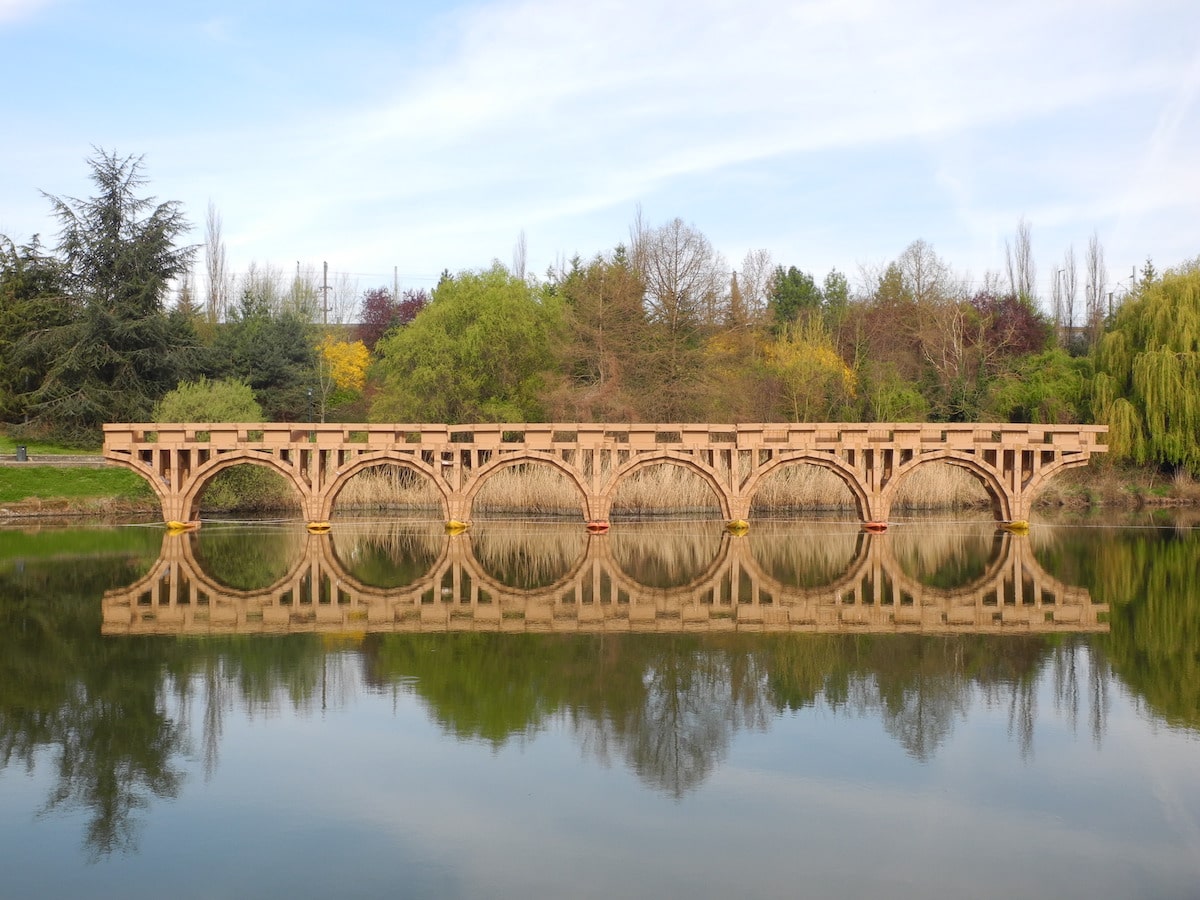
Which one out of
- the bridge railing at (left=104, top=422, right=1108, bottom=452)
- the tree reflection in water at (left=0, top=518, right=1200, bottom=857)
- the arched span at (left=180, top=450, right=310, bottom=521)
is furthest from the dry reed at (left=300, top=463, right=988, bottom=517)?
the tree reflection in water at (left=0, top=518, right=1200, bottom=857)

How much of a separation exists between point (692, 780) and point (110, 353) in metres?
36.6

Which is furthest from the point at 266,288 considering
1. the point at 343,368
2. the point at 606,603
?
the point at 606,603

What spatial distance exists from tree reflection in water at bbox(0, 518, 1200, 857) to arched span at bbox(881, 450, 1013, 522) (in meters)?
10.2

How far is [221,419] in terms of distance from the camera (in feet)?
126

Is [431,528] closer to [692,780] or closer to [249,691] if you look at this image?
[249,691]

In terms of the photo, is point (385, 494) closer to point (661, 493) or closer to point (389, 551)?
point (661, 493)

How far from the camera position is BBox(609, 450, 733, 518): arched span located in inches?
1249

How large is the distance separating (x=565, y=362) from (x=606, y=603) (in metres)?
21.3

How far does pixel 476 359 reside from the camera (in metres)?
42.1

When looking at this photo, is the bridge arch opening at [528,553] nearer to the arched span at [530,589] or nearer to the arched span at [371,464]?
the arched span at [530,589]

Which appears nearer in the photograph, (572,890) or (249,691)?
(572,890)

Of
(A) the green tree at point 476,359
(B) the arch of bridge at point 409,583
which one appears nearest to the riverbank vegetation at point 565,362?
(A) the green tree at point 476,359

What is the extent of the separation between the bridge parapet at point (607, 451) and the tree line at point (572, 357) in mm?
6574

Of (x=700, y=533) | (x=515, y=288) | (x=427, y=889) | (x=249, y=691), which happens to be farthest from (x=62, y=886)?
(x=515, y=288)
